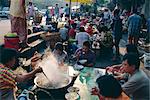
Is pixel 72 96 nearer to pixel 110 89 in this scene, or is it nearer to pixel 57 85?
pixel 57 85

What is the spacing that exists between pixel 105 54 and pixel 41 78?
22.6 feet

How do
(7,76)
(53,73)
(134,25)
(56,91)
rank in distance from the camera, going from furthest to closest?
1. (134,25)
2. (53,73)
3. (56,91)
4. (7,76)

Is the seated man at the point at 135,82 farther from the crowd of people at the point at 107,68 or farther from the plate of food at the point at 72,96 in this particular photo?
the plate of food at the point at 72,96

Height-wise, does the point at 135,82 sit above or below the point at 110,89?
below

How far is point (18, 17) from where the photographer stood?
10.4 m

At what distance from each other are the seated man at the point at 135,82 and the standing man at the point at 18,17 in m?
6.40

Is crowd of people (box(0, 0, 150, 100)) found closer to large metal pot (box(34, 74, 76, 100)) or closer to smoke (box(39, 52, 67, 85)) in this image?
large metal pot (box(34, 74, 76, 100))

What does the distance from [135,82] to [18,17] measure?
665 cm

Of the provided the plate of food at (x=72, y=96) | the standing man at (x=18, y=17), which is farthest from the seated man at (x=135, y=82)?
the standing man at (x=18, y=17)

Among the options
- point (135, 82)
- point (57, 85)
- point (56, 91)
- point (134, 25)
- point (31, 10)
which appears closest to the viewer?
point (135, 82)

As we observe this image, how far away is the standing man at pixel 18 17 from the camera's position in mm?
10211

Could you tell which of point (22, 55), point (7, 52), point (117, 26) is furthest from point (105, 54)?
point (7, 52)

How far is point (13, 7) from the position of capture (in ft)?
33.6

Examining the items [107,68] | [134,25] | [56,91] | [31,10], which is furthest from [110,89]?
[31,10]
